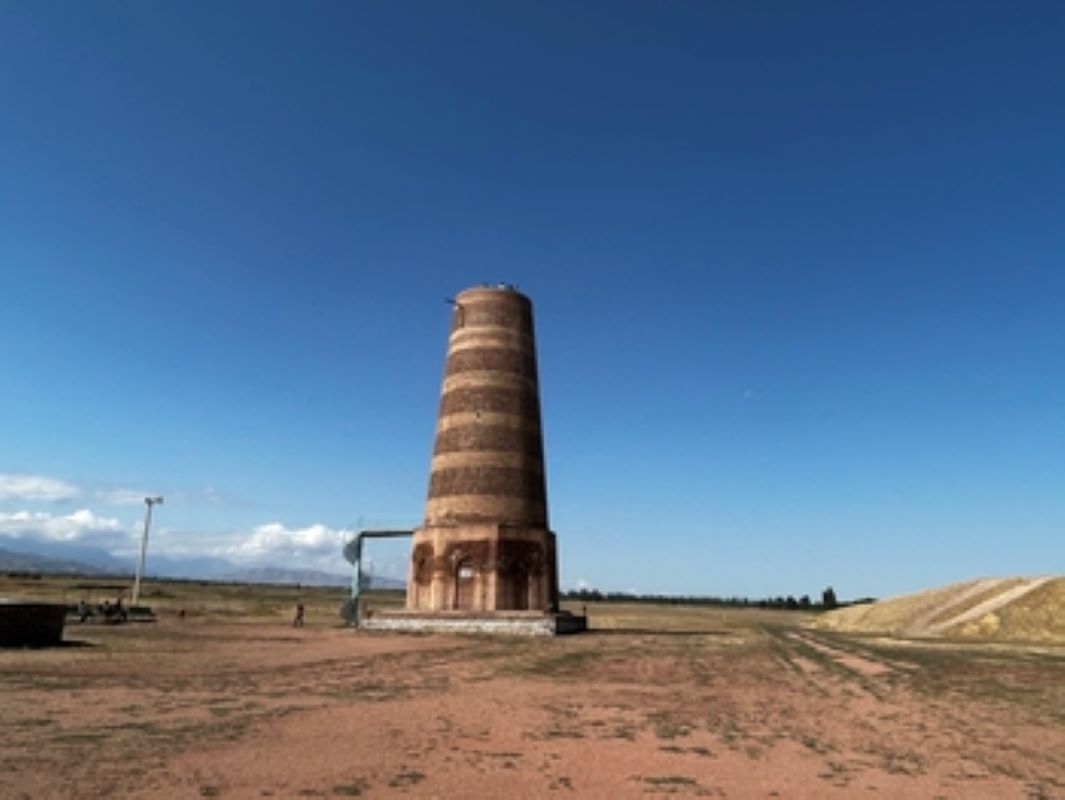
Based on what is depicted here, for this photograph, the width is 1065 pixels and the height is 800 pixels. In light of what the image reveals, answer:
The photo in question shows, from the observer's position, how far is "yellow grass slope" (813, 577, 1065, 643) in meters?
36.4

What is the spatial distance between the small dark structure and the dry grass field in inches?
57.8

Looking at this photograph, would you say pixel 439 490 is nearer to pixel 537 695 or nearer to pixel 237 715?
pixel 537 695

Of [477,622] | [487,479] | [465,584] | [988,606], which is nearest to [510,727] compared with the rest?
[477,622]

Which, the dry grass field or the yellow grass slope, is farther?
the yellow grass slope

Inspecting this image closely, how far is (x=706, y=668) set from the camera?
690 inches

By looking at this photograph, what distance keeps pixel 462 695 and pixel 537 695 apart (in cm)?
129

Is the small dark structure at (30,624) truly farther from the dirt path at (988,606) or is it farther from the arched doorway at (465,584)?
the dirt path at (988,606)

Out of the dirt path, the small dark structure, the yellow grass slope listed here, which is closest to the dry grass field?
the small dark structure

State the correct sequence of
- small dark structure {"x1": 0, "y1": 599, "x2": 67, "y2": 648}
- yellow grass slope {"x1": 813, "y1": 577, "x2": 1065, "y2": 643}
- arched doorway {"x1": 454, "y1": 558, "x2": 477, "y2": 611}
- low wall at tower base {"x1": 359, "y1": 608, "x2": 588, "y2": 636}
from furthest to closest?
yellow grass slope {"x1": 813, "y1": 577, "x2": 1065, "y2": 643}, arched doorway {"x1": 454, "y1": 558, "x2": 477, "y2": 611}, low wall at tower base {"x1": 359, "y1": 608, "x2": 588, "y2": 636}, small dark structure {"x1": 0, "y1": 599, "x2": 67, "y2": 648}

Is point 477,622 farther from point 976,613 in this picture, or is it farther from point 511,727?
point 976,613

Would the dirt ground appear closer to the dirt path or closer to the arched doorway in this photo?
the arched doorway

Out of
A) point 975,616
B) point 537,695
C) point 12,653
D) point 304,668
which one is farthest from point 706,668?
point 975,616

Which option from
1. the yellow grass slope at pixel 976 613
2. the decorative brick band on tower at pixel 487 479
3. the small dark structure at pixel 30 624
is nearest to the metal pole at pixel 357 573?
the decorative brick band on tower at pixel 487 479

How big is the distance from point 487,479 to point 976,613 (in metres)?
29.1
